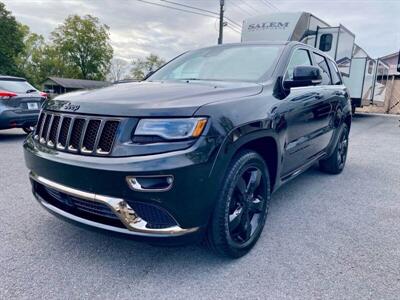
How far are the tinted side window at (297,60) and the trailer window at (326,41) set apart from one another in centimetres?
716

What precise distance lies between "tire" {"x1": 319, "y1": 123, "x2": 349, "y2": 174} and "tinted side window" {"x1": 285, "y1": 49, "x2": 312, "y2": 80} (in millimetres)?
1621

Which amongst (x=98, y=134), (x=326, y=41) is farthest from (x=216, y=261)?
(x=326, y=41)

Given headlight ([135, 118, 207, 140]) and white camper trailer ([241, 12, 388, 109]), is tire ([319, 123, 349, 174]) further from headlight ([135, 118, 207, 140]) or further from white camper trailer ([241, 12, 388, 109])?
white camper trailer ([241, 12, 388, 109])

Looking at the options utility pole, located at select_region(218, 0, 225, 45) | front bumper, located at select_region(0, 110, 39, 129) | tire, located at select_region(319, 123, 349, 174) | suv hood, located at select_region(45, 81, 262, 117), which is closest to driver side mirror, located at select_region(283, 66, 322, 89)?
suv hood, located at select_region(45, 81, 262, 117)

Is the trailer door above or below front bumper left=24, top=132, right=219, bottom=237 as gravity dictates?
above

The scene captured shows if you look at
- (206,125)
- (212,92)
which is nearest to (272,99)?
(212,92)

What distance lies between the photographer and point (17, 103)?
270 inches

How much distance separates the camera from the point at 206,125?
1.95 meters

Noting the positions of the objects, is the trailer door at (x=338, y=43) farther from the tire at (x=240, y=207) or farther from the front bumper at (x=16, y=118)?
the tire at (x=240, y=207)

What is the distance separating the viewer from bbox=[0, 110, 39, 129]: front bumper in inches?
262

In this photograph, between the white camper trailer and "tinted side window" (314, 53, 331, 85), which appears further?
the white camper trailer

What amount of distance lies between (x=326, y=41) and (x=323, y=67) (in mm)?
6661

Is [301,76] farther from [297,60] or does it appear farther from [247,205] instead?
[247,205]

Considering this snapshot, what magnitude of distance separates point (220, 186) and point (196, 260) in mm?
717
